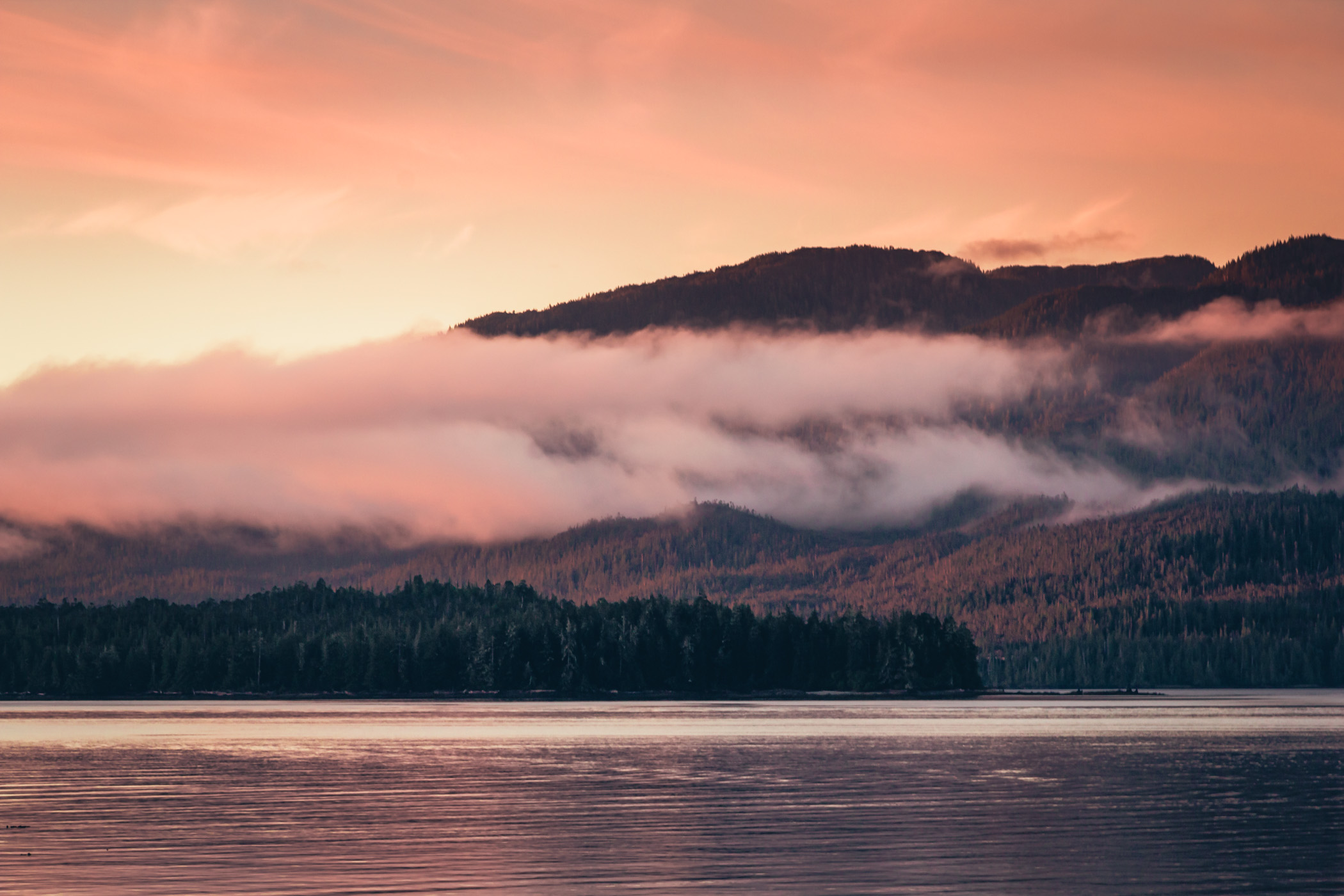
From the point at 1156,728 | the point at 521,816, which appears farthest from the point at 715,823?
the point at 1156,728

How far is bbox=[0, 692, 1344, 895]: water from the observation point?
180 ft

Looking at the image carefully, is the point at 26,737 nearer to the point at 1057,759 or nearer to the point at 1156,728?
the point at 1057,759

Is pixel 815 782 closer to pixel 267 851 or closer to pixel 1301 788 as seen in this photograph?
→ pixel 1301 788

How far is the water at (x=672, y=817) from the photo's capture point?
180ft

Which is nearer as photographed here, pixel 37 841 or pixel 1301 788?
pixel 37 841

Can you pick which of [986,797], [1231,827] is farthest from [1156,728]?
[1231,827]

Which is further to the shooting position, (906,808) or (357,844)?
(906,808)

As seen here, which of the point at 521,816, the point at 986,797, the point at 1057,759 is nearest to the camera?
the point at 521,816

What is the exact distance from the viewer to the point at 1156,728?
6801 inches

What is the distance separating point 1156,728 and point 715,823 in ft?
370

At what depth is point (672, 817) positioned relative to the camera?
73.8 metres

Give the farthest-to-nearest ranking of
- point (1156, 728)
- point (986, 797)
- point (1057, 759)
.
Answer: point (1156, 728) → point (1057, 759) → point (986, 797)

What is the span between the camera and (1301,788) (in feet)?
292

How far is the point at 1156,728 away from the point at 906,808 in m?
104
